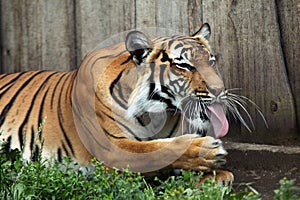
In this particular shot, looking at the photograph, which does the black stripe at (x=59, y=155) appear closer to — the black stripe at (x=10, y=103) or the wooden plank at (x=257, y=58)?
the black stripe at (x=10, y=103)

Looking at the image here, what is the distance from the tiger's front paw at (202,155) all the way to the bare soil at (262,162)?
1.75 ft

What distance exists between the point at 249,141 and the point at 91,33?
4.65 ft

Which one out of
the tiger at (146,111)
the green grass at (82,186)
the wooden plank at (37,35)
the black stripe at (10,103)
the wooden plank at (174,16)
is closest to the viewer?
the green grass at (82,186)

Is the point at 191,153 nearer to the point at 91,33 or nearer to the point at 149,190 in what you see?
the point at 149,190

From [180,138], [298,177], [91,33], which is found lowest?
[298,177]

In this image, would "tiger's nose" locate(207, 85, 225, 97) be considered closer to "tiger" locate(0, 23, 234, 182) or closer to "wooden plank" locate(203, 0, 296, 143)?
"tiger" locate(0, 23, 234, 182)

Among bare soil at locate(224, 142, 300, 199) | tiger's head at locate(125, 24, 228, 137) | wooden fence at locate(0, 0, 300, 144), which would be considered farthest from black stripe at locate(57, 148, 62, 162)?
wooden fence at locate(0, 0, 300, 144)

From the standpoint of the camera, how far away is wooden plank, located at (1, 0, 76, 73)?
5.83 m

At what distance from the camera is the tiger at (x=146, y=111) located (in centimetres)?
432

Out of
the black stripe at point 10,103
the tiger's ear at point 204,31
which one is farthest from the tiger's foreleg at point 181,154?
the black stripe at point 10,103

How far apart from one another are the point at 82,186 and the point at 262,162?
1526 millimetres

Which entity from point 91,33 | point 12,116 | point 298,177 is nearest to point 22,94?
point 12,116

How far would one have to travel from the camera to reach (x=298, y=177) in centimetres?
474

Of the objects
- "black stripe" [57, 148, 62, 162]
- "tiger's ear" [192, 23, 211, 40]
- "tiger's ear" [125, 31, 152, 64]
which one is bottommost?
Answer: "black stripe" [57, 148, 62, 162]
